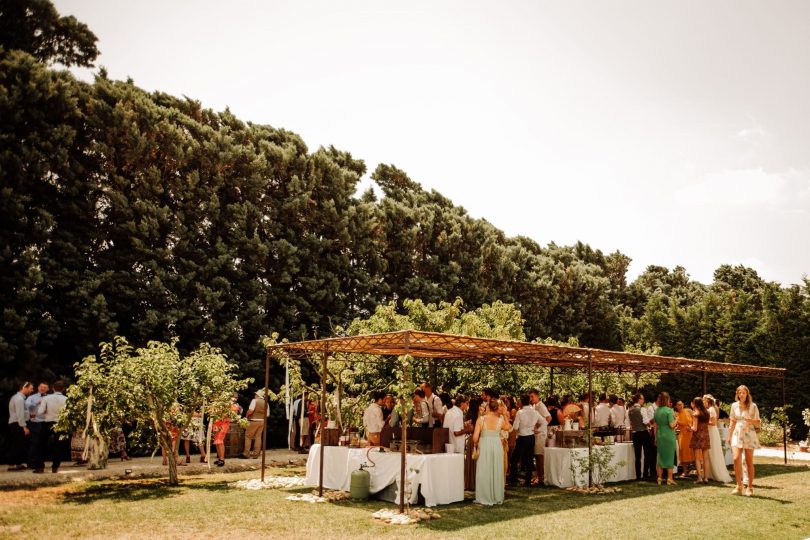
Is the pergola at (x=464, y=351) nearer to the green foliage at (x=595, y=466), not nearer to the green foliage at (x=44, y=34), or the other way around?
the green foliage at (x=595, y=466)

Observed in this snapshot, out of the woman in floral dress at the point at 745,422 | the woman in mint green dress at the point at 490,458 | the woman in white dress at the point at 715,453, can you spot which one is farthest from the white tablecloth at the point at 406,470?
the woman in white dress at the point at 715,453

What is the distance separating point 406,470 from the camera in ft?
35.4

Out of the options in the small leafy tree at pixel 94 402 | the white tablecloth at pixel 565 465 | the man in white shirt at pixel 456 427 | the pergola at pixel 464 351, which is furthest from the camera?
the white tablecloth at pixel 565 465

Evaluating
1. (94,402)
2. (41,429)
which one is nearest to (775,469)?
(94,402)

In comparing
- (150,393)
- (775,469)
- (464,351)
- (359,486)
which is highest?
(464,351)

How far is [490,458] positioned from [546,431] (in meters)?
3.06

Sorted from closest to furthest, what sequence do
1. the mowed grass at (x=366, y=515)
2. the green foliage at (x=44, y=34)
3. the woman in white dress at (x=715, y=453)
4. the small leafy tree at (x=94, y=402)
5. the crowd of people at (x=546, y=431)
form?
the mowed grass at (x=366, y=515), the crowd of people at (x=546, y=431), the small leafy tree at (x=94, y=402), the woman in white dress at (x=715, y=453), the green foliage at (x=44, y=34)

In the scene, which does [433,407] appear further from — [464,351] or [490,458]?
[490,458]

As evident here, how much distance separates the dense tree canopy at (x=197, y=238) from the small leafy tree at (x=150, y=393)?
5393 mm

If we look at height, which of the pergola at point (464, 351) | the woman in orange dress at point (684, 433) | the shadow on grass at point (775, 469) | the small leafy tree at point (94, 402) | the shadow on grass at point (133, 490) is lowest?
the shadow on grass at point (775, 469)


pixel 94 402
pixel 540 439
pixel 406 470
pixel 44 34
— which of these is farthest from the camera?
pixel 44 34

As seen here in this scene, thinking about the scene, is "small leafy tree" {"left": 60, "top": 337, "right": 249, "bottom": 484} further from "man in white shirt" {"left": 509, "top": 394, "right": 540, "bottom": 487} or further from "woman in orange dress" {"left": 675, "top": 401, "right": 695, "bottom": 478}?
"woman in orange dress" {"left": 675, "top": 401, "right": 695, "bottom": 478}

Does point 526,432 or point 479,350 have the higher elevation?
point 479,350

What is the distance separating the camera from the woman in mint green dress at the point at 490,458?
11.1 meters
